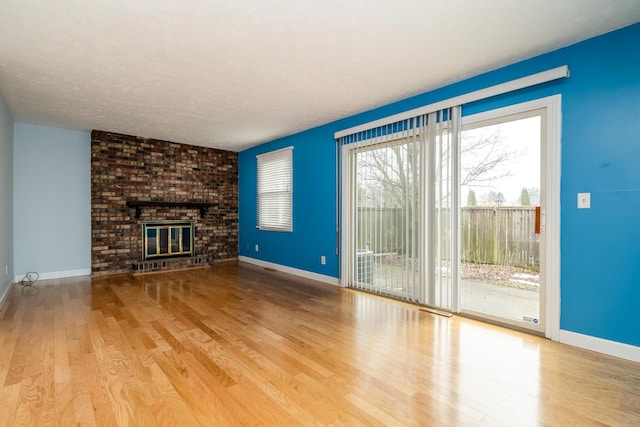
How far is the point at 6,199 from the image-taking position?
13.6ft

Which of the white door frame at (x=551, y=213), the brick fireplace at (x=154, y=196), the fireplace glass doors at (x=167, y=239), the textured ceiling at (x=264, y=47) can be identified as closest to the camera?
the textured ceiling at (x=264, y=47)

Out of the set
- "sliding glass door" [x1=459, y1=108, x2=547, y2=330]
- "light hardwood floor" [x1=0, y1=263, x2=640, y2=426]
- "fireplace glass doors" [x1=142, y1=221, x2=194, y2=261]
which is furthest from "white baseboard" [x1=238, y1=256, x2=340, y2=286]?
"sliding glass door" [x1=459, y1=108, x2=547, y2=330]

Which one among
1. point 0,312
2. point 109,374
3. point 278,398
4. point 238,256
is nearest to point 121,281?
point 0,312

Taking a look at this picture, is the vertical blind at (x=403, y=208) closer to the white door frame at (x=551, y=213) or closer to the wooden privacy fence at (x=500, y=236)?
the wooden privacy fence at (x=500, y=236)

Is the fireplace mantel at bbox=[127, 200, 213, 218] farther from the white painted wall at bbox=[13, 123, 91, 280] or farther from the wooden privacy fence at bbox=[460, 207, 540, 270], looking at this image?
the wooden privacy fence at bbox=[460, 207, 540, 270]

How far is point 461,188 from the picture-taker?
3.27 metres

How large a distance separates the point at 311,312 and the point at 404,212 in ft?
5.31

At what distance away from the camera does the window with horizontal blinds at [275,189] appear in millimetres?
5650

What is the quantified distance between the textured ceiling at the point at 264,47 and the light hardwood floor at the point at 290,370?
8.17 ft

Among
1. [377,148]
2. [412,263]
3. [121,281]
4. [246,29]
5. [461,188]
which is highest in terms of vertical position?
[246,29]

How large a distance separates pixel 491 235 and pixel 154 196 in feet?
19.0

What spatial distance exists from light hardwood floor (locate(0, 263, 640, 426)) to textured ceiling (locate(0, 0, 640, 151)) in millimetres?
2489

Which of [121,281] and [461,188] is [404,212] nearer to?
[461,188]

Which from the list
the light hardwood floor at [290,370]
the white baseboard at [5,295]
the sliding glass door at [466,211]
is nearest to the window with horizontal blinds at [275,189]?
the sliding glass door at [466,211]
